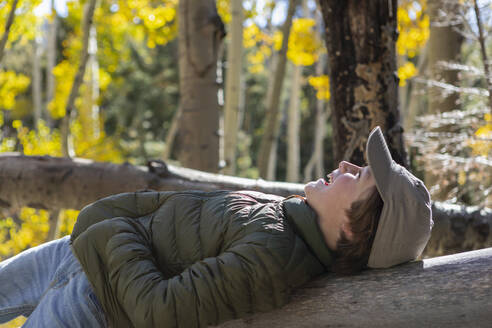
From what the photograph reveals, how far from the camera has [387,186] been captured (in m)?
1.27

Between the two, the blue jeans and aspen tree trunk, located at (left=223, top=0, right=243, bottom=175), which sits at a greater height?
aspen tree trunk, located at (left=223, top=0, right=243, bottom=175)

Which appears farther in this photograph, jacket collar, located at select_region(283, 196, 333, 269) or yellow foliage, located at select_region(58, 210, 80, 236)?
yellow foliage, located at select_region(58, 210, 80, 236)

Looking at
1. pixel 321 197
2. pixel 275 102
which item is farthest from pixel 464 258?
pixel 275 102

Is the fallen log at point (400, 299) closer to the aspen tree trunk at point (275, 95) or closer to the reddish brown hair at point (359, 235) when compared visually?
the reddish brown hair at point (359, 235)

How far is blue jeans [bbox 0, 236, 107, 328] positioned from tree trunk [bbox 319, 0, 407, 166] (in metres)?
1.51

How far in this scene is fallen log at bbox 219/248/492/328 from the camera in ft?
3.80

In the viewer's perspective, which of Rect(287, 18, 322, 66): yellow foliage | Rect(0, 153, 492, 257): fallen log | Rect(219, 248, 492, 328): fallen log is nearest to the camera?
Rect(219, 248, 492, 328): fallen log

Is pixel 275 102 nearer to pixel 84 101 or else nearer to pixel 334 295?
pixel 334 295

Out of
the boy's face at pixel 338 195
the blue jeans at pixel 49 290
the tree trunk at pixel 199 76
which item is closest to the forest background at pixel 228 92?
the tree trunk at pixel 199 76

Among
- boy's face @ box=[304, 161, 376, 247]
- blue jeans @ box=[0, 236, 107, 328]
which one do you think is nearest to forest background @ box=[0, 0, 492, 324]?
boy's face @ box=[304, 161, 376, 247]

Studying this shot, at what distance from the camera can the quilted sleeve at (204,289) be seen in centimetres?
120

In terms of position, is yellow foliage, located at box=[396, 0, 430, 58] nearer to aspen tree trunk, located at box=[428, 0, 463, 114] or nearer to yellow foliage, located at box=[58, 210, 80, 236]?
aspen tree trunk, located at box=[428, 0, 463, 114]

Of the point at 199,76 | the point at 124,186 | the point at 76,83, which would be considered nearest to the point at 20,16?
the point at 76,83

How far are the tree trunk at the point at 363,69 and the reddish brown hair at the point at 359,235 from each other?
3.97ft
